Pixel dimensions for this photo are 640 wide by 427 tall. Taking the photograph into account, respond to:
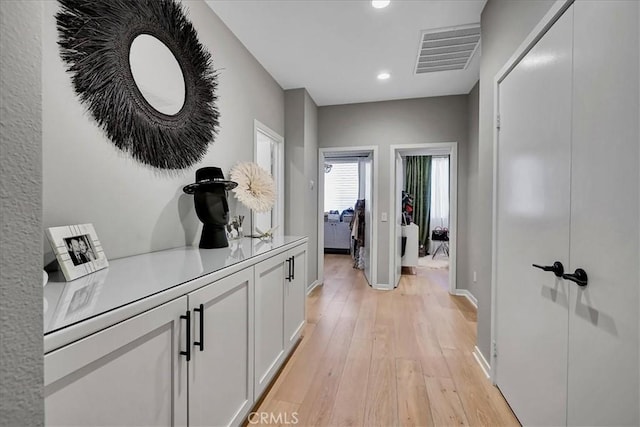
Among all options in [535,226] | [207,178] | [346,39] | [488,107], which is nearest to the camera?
[535,226]

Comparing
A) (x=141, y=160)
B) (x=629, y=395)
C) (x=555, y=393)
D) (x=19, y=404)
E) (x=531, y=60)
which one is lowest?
(x=555, y=393)

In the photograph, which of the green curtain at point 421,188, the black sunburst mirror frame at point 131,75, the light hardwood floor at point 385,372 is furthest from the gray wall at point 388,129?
the green curtain at point 421,188

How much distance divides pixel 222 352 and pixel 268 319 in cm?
50

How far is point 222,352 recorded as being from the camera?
1215 millimetres

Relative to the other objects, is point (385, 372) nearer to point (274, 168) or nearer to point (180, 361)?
point (180, 361)

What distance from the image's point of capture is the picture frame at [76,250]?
0.98 meters

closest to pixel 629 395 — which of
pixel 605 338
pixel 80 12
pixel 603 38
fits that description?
pixel 605 338

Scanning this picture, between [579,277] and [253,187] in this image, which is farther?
[253,187]

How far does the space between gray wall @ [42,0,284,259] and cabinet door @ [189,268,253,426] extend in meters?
0.63

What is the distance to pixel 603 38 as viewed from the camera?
930mm

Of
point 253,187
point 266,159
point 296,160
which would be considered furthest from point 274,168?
point 253,187

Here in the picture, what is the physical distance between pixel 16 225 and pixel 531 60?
193cm

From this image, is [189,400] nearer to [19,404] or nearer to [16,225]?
[19,404]

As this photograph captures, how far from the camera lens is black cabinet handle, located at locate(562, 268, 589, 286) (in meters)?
1.03
